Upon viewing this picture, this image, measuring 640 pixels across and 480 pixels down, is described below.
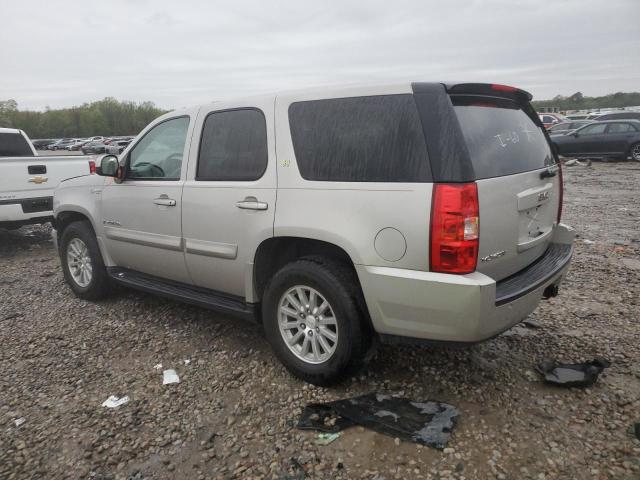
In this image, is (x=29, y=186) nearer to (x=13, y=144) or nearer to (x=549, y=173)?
(x=13, y=144)

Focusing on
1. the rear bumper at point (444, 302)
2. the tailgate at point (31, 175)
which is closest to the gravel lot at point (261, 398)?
the rear bumper at point (444, 302)

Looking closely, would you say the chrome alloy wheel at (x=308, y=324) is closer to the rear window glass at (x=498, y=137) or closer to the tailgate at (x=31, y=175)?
the rear window glass at (x=498, y=137)

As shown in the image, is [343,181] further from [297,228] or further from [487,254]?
[487,254]

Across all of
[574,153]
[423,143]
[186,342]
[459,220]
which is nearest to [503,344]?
[459,220]

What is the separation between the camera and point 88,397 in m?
3.28

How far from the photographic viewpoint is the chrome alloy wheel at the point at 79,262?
16.3 feet

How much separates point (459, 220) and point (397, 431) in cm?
122

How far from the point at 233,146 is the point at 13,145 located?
7163 mm

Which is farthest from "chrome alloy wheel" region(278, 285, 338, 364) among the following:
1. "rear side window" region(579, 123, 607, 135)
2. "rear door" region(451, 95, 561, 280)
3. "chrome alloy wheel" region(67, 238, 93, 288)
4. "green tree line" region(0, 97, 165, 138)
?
"green tree line" region(0, 97, 165, 138)

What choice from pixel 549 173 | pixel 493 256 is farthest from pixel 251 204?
pixel 549 173

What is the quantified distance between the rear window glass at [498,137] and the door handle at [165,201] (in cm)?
225

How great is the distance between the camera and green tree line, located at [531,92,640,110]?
73.8 meters

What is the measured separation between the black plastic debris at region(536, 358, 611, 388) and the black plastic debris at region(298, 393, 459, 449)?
2.52ft

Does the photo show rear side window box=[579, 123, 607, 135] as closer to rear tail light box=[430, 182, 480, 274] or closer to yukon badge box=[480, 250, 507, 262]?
yukon badge box=[480, 250, 507, 262]
